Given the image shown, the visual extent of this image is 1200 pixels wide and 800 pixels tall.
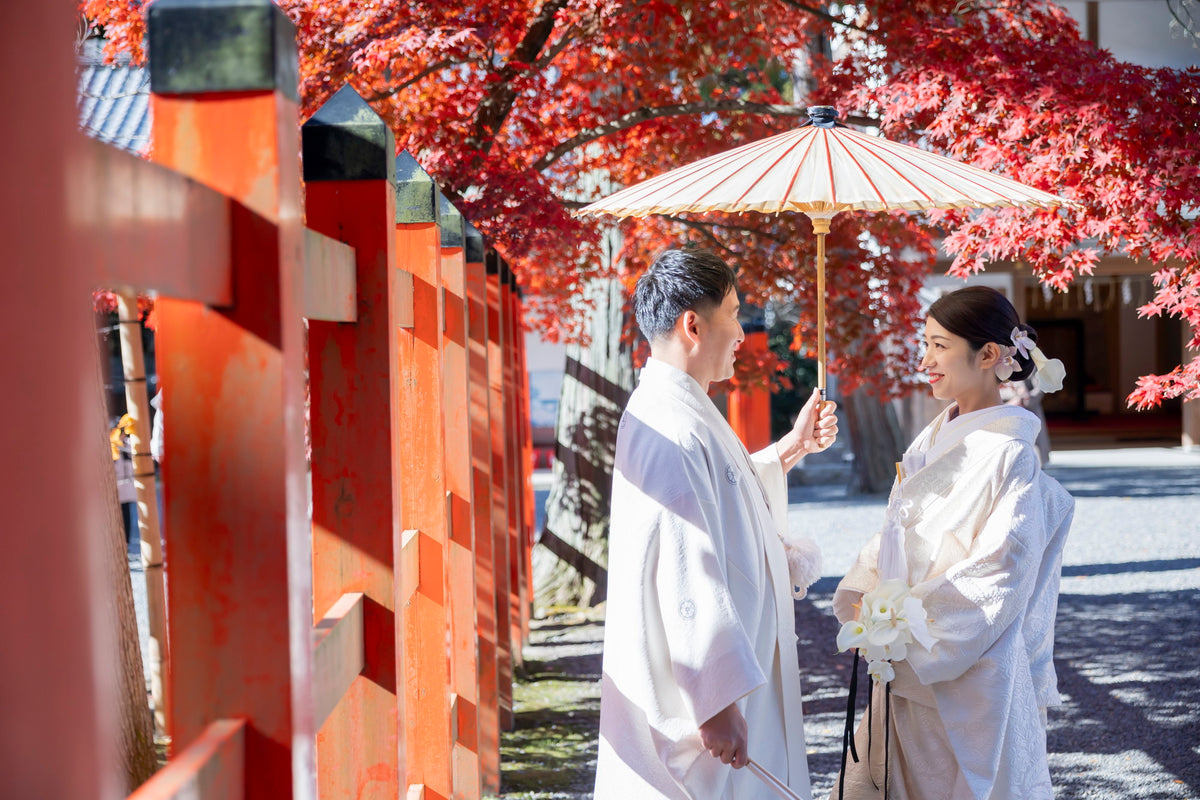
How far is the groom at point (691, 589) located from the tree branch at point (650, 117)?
2.87m

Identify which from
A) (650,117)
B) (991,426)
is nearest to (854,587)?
(991,426)

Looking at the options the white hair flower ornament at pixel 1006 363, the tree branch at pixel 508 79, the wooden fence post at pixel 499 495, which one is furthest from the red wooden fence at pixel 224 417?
the tree branch at pixel 508 79

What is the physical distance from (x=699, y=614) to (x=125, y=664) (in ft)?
7.30

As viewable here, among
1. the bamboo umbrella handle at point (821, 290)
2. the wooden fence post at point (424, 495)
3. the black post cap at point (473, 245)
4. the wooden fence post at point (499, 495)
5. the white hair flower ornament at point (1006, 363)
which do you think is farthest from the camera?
the wooden fence post at point (499, 495)

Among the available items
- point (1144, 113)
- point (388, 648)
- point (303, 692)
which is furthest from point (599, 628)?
point (303, 692)

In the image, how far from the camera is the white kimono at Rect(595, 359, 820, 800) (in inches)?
83.7

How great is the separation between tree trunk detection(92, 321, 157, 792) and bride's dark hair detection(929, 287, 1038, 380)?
95.2 inches

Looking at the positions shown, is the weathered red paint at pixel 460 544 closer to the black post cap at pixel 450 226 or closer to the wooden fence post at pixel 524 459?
the black post cap at pixel 450 226

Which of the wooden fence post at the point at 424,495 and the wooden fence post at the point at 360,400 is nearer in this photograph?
the wooden fence post at the point at 360,400

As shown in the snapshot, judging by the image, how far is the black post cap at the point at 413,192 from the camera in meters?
2.39

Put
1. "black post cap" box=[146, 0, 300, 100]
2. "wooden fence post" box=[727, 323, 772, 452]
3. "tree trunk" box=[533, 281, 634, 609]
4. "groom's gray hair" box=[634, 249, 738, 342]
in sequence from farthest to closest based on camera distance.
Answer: "wooden fence post" box=[727, 323, 772, 452] → "tree trunk" box=[533, 281, 634, 609] → "groom's gray hair" box=[634, 249, 738, 342] → "black post cap" box=[146, 0, 300, 100]

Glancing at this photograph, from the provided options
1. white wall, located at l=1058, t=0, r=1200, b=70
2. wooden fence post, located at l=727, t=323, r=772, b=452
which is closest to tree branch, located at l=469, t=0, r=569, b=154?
wooden fence post, located at l=727, t=323, r=772, b=452

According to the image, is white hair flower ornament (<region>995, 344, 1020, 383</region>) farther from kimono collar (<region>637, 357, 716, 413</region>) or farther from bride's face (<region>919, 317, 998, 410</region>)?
kimono collar (<region>637, 357, 716, 413</region>)

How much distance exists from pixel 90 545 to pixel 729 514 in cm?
168
